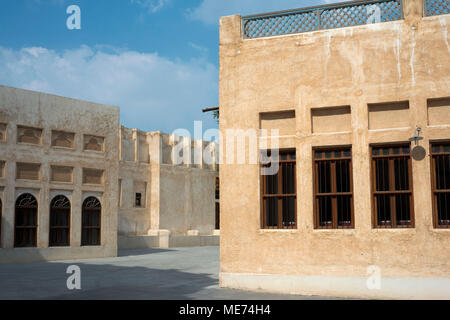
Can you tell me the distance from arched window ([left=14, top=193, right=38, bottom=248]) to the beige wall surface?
8.3 inches

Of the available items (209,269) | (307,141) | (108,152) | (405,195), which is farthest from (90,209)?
(405,195)

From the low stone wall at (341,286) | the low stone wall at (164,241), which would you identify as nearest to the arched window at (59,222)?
the low stone wall at (164,241)

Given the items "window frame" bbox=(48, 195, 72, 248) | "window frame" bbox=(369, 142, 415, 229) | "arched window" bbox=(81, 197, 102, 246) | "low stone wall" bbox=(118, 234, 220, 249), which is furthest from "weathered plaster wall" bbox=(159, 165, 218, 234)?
"window frame" bbox=(369, 142, 415, 229)

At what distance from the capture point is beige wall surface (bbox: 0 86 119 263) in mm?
20500

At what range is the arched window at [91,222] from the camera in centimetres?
2308

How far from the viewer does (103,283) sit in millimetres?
13742

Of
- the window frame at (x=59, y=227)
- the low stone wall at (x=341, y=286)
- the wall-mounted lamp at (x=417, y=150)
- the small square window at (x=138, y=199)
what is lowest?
the low stone wall at (x=341, y=286)

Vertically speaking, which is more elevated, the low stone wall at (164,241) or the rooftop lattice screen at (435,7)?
the rooftop lattice screen at (435,7)

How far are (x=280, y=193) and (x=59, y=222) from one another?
44.3 ft

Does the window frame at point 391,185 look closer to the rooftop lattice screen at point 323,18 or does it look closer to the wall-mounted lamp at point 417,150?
the wall-mounted lamp at point 417,150

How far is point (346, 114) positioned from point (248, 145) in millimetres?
2370

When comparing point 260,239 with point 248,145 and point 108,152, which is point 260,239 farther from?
point 108,152

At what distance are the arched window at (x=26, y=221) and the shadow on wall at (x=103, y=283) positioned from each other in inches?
78.9

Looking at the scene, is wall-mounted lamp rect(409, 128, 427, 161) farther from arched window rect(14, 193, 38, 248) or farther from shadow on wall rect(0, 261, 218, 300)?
arched window rect(14, 193, 38, 248)
